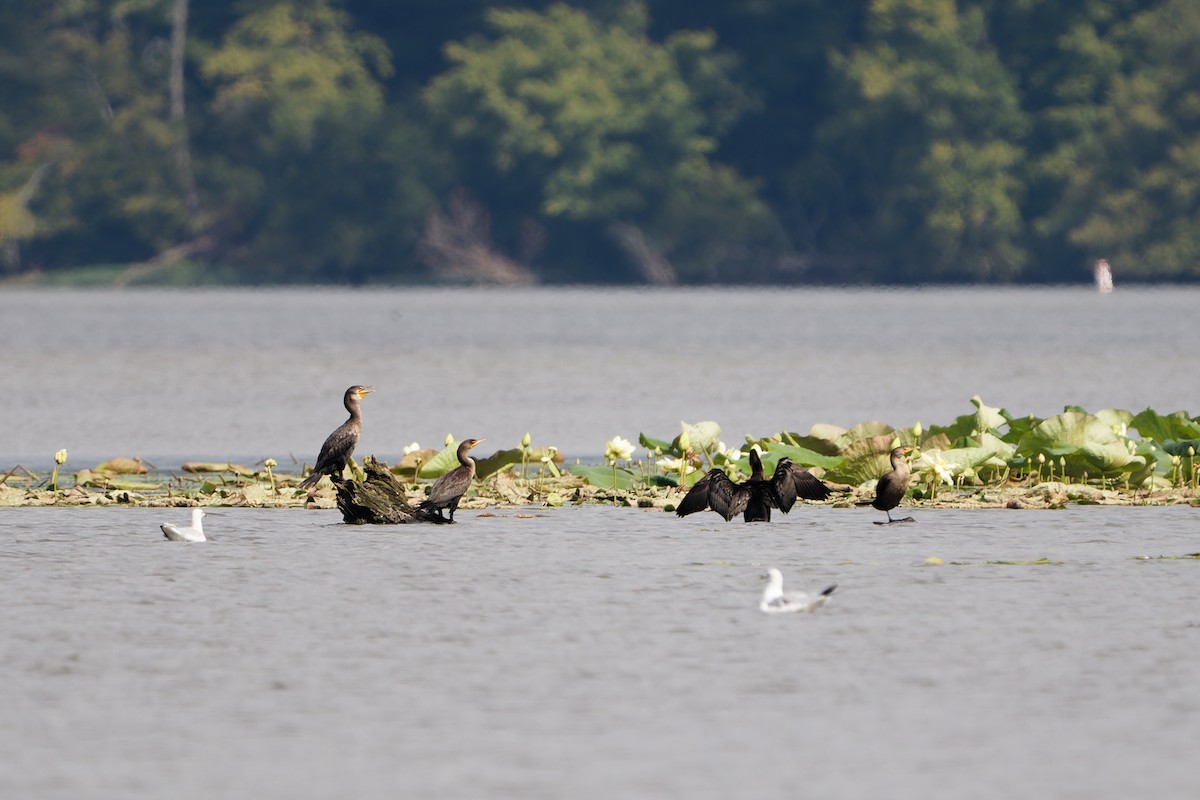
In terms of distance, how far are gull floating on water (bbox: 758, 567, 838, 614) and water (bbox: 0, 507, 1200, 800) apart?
94mm

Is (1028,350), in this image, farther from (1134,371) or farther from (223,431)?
(223,431)

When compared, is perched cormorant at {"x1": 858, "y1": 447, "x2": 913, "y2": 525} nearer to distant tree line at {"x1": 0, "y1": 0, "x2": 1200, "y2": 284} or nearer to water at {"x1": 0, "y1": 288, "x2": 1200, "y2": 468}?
water at {"x1": 0, "y1": 288, "x2": 1200, "y2": 468}

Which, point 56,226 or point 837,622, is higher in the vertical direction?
point 56,226

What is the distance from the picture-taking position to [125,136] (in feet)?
291

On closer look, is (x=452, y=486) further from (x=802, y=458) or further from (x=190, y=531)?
(x=802, y=458)

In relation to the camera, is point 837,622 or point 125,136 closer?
point 837,622

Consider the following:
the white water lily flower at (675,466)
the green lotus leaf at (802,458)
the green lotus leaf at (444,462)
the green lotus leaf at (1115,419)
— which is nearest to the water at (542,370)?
the green lotus leaf at (444,462)

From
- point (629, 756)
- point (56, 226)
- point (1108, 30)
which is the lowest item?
point (629, 756)

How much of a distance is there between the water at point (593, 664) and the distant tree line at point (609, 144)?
2826 inches

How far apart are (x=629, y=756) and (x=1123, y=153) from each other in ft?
256

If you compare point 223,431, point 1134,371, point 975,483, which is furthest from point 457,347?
point 975,483

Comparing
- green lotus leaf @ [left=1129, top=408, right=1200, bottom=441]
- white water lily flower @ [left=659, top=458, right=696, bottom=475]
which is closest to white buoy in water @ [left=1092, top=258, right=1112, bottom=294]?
green lotus leaf @ [left=1129, top=408, right=1200, bottom=441]

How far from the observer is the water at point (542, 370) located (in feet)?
81.8

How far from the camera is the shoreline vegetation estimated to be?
16297mm
